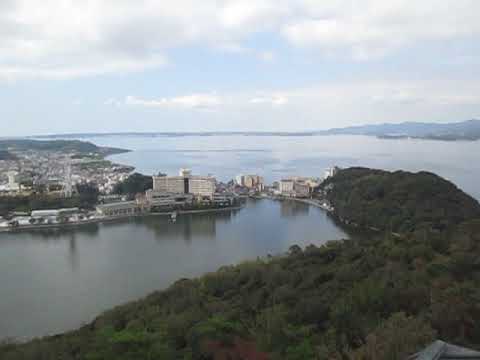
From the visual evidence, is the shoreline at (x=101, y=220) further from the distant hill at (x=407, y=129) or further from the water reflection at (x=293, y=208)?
the distant hill at (x=407, y=129)

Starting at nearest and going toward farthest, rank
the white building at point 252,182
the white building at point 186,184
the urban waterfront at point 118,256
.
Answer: the urban waterfront at point 118,256 → the white building at point 186,184 → the white building at point 252,182

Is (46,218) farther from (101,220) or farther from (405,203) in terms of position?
(405,203)

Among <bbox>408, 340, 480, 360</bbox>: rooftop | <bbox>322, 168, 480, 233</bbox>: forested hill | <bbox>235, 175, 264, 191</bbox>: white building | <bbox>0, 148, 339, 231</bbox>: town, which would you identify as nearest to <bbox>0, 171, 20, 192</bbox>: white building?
<bbox>0, 148, 339, 231</bbox>: town

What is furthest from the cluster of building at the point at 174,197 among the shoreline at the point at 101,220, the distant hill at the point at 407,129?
the distant hill at the point at 407,129

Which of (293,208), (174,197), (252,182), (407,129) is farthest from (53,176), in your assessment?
(407,129)

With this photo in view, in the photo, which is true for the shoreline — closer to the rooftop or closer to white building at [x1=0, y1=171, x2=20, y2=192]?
white building at [x1=0, y1=171, x2=20, y2=192]
